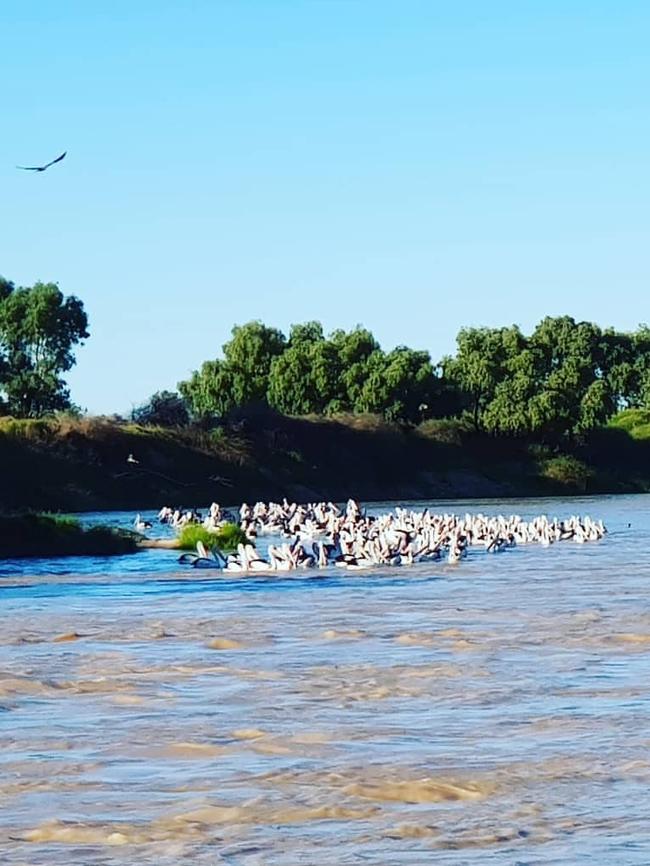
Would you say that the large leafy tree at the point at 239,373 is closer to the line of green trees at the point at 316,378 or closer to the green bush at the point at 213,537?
the line of green trees at the point at 316,378

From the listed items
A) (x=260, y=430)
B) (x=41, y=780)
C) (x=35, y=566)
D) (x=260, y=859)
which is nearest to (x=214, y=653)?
(x=41, y=780)

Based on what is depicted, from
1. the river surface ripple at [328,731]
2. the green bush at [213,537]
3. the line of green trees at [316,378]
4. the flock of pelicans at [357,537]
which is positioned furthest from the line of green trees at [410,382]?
the river surface ripple at [328,731]

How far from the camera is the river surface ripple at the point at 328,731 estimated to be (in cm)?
956

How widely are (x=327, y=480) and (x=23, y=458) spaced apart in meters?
19.9

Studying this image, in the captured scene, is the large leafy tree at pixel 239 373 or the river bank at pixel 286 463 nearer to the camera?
the river bank at pixel 286 463

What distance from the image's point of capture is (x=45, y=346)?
8294 centimetres

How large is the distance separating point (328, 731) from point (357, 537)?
857 inches

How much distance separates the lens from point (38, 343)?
8269 cm

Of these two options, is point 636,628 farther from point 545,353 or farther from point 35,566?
point 545,353

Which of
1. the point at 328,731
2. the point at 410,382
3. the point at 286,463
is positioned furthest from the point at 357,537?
the point at 410,382

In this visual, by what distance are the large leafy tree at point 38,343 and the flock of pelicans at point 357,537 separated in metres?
33.1

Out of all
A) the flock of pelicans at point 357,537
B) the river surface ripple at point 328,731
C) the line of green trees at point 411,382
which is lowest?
the river surface ripple at point 328,731

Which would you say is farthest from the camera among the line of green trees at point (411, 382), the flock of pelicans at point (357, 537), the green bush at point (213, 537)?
the line of green trees at point (411, 382)

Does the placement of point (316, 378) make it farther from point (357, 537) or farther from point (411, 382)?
point (357, 537)
